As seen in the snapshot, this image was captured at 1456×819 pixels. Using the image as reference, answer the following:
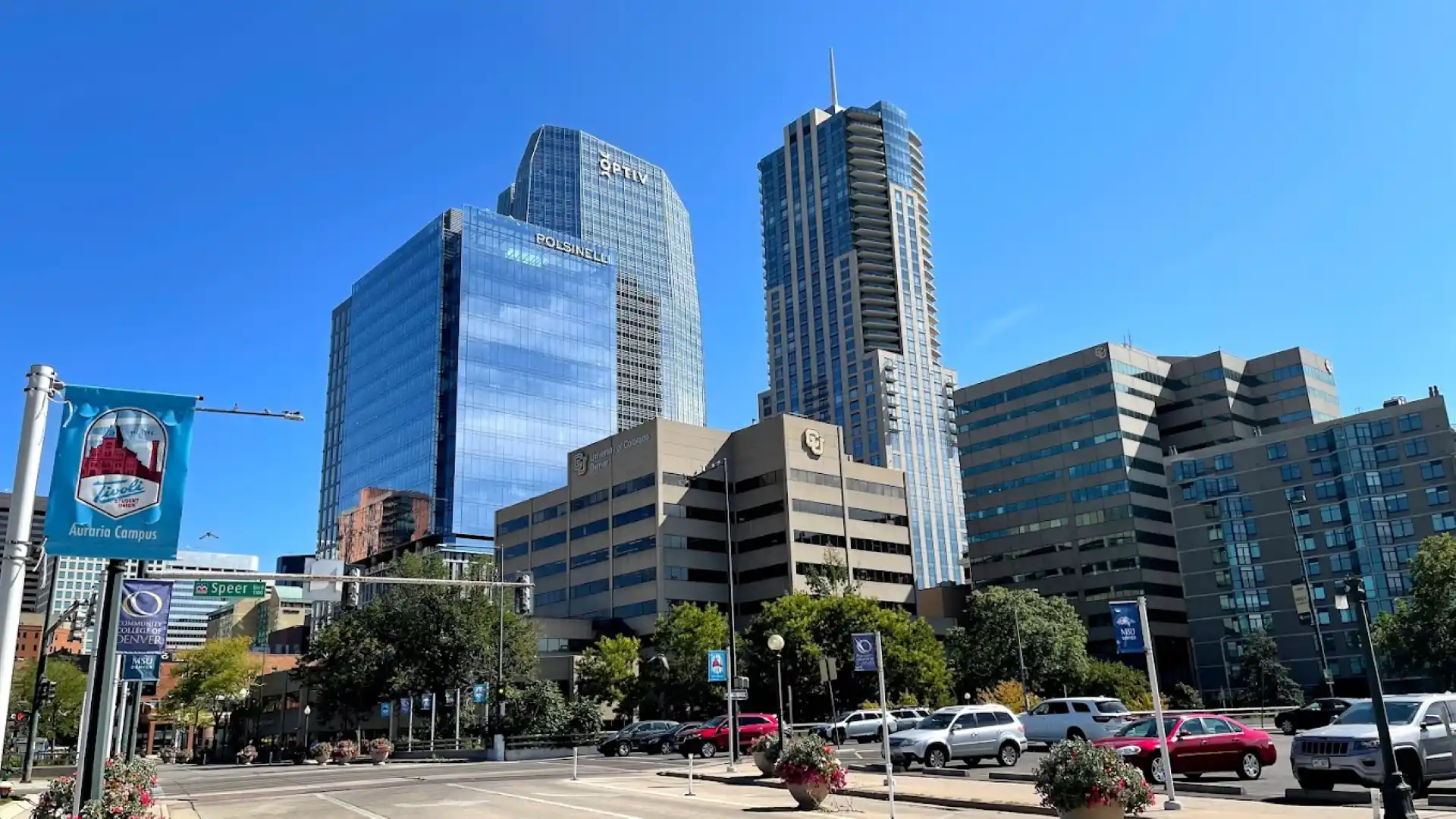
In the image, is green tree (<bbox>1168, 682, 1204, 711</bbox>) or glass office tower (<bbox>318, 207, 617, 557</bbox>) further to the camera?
glass office tower (<bbox>318, 207, 617, 557</bbox>)

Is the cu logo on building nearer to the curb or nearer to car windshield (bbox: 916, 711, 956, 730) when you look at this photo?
the curb

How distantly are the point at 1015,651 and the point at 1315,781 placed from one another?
70.3m

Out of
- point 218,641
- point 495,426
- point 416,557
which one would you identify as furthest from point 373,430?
point 416,557

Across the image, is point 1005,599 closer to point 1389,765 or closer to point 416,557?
point 416,557

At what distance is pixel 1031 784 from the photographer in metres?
26.5

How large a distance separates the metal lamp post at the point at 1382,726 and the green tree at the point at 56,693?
356ft

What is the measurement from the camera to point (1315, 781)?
21.4 metres

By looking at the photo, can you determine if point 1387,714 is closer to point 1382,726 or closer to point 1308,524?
point 1382,726

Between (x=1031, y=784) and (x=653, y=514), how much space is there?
80855 mm

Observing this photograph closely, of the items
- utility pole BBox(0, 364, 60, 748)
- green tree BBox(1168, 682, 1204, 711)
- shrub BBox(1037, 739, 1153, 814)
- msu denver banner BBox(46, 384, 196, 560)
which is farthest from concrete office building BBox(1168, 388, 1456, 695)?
utility pole BBox(0, 364, 60, 748)

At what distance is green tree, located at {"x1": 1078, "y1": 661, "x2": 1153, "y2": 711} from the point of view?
300 feet

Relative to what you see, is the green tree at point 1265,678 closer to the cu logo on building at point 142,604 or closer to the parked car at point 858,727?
the parked car at point 858,727

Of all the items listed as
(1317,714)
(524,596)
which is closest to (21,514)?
(524,596)

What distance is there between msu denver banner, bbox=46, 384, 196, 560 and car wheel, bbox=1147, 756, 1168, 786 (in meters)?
22.4
